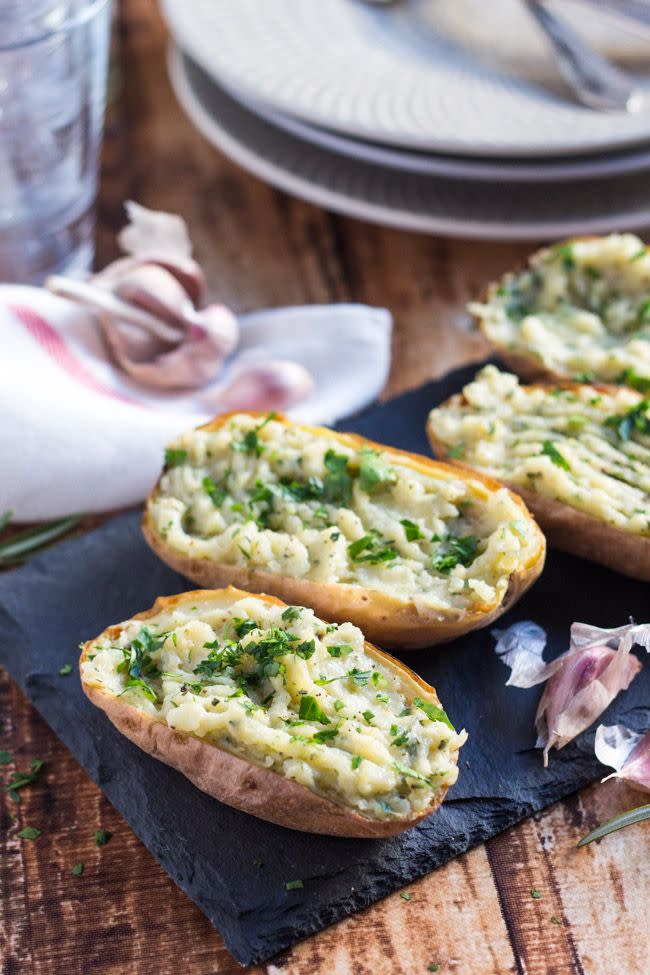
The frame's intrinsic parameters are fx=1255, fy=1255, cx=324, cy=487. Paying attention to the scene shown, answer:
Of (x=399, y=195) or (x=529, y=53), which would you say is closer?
(x=399, y=195)

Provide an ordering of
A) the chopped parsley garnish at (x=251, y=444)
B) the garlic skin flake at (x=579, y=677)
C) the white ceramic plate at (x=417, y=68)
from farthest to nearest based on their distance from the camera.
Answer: the white ceramic plate at (x=417, y=68)
the chopped parsley garnish at (x=251, y=444)
the garlic skin flake at (x=579, y=677)

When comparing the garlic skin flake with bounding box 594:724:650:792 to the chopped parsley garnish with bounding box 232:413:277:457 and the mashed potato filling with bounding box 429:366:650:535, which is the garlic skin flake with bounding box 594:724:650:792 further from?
the chopped parsley garnish with bounding box 232:413:277:457

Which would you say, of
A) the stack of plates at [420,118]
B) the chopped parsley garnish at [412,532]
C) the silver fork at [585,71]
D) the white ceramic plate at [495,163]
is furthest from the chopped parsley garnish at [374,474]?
the silver fork at [585,71]

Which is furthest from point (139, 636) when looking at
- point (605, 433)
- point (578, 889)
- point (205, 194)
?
point (205, 194)

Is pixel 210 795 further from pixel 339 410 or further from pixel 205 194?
pixel 205 194

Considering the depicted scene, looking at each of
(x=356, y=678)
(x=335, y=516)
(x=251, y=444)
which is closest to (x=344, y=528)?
(x=335, y=516)

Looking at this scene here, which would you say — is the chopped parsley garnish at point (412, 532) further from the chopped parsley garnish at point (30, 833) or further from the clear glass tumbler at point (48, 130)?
the clear glass tumbler at point (48, 130)
